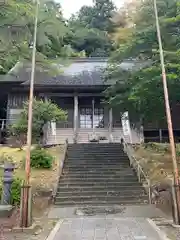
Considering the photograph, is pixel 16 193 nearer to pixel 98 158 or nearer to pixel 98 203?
pixel 98 203

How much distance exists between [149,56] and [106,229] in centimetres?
934

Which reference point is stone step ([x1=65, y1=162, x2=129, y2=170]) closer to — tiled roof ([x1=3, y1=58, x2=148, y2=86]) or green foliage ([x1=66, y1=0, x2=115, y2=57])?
tiled roof ([x1=3, y1=58, x2=148, y2=86])

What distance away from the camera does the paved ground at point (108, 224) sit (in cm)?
633

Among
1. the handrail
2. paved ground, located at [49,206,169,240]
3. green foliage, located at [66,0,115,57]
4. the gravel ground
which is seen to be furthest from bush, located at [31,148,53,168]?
green foliage, located at [66,0,115,57]

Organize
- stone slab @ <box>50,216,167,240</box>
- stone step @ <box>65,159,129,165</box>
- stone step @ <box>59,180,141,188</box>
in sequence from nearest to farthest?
stone slab @ <box>50,216,167,240</box>
stone step @ <box>59,180,141,188</box>
stone step @ <box>65,159,129,165</box>

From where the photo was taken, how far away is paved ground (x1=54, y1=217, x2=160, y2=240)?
6254 mm

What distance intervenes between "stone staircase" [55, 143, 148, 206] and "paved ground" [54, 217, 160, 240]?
2677 millimetres

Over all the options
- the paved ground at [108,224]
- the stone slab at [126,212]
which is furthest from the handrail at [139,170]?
the paved ground at [108,224]

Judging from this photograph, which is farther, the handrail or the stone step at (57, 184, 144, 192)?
the stone step at (57, 184, 144, 192)

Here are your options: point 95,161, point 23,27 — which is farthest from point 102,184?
point 23,27

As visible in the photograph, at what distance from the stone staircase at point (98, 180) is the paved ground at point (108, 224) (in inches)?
42.6

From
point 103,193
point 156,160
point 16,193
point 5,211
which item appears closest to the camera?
point 5,211

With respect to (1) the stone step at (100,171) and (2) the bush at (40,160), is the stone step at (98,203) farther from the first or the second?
(2) the bush at (40,160)

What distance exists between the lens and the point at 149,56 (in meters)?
13.8
